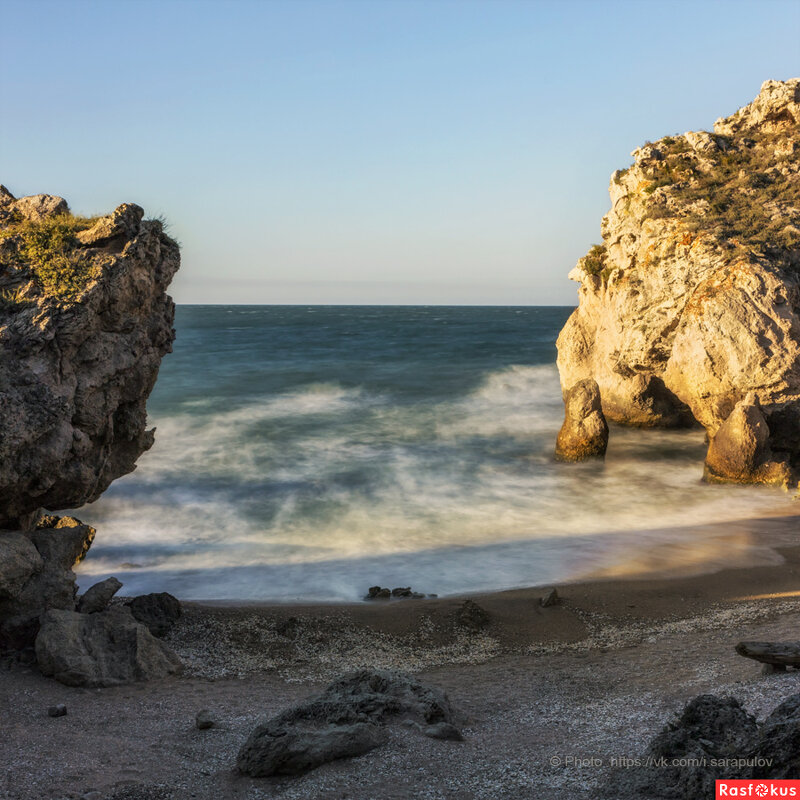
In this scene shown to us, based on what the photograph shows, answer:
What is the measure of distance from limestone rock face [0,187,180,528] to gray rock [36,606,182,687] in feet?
6.57

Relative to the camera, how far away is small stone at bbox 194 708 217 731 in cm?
671

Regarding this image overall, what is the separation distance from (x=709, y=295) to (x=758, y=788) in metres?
17.2

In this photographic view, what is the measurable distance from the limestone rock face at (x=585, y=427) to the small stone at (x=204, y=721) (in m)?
16.3

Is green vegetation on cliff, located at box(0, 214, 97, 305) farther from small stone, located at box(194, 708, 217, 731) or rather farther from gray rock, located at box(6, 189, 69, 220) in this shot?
small stone, located at box(194, 708, 217, 731)

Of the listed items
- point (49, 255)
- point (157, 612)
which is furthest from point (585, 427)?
point (49, 255)

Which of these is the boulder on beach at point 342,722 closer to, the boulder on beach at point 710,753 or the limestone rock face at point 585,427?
the boulder on beach at point 710,753

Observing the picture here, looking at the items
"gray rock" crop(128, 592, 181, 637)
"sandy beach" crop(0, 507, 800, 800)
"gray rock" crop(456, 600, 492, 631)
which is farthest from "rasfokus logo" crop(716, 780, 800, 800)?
"gray rock" crop(128, 592, 181, 637)

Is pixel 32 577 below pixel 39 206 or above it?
below

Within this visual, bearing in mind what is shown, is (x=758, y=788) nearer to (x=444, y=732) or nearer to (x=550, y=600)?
(x=444, y=732)

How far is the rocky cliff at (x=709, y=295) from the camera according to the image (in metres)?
18.2

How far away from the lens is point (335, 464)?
70.2ft

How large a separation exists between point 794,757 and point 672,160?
932 inches

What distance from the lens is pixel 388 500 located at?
1788cm

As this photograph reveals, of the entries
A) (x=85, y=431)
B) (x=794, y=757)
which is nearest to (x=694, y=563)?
(x=794, y=757)
